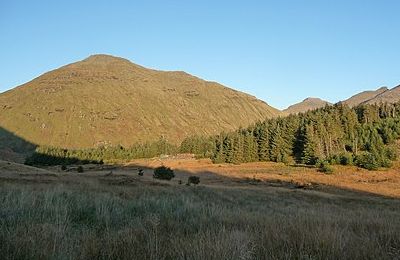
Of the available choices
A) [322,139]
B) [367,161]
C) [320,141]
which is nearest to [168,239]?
[367,161]

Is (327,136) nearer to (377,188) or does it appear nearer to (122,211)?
(377,188)

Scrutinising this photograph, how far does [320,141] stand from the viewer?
103938mm

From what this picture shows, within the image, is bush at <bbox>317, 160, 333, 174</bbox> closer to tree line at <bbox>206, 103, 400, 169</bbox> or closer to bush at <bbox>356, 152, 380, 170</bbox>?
tree line at <bbox>206, 103, 400, 169</bbox>

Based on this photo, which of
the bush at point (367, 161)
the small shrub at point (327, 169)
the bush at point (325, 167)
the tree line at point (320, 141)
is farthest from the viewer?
the tree line at point (320, 141)

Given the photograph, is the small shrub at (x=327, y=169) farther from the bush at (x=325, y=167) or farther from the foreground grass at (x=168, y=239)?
the foreground grass at (x=168, y=239)

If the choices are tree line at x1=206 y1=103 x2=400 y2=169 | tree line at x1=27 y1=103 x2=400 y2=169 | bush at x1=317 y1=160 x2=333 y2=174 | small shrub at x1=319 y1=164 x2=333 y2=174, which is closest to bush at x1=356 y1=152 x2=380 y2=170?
tree line at x1=27 y1=103 x2=400 y2=169

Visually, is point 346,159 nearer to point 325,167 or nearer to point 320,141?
point 325,167

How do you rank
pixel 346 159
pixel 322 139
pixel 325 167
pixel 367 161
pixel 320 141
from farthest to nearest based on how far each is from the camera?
pixel 322 139 < pixel 320 141 < pixel 346 159 < pixel 367 161 < pixel 325 167

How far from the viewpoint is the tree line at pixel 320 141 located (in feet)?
297

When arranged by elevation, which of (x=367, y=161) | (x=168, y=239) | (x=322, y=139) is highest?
(x=322, y=139)

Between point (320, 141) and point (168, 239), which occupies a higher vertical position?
point (320, 141)

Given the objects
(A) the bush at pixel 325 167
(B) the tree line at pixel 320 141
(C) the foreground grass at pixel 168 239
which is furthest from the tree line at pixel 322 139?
(C) the foreground grass at pixel 168 239

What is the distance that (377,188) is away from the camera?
193ft

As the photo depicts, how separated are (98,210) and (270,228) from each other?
340 cm
